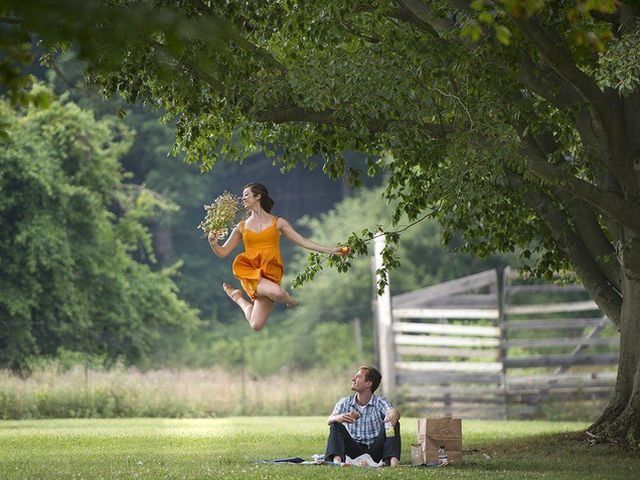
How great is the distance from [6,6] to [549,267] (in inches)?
467

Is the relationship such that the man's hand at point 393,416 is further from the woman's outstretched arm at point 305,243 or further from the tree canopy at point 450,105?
the tree canopy at point 450,105

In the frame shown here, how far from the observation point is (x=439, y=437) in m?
12.3

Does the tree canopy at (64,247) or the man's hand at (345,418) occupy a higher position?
the tree canopy at (64,247)

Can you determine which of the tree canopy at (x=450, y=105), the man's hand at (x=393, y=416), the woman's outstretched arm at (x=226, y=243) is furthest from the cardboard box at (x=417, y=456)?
the woman's outstretched arm at (x=226, y=243)

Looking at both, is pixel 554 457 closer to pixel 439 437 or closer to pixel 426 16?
pixel 439 437

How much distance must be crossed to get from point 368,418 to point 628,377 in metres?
4.11

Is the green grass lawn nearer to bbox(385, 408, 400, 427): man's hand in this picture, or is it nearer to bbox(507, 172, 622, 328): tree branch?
bbox(385, 408, 400, 427): man's hand

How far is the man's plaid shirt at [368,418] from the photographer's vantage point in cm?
1188

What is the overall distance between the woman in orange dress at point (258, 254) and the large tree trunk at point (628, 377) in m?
3.88

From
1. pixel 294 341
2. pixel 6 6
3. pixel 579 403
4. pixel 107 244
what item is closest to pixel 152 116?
pixel 294 341

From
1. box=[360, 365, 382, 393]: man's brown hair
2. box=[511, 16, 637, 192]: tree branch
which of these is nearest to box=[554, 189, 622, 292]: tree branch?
box=[511, 16, 637, 192]: tree branch

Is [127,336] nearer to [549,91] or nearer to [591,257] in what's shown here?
[591,257]

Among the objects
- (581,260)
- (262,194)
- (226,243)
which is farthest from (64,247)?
(262,194)

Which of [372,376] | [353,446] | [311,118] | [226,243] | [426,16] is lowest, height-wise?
[353,446]
